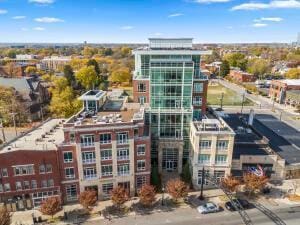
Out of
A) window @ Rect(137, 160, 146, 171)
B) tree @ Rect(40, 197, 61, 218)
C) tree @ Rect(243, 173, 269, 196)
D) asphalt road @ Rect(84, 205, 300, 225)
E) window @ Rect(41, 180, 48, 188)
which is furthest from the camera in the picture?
window @ Rect(137, 160, 146, 171)

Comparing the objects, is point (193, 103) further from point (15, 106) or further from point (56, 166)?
point (15, 106)

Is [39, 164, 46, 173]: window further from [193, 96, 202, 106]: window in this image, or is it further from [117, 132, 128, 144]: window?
[193, 96, 202, 106]: window

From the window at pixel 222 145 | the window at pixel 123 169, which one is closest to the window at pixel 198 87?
the window at pixel 222 145

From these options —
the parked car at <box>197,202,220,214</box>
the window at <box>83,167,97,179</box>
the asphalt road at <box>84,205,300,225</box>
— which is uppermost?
the window at <box>83,167,97,179</box>

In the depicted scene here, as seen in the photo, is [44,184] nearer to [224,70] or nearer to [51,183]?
A: [51,183]

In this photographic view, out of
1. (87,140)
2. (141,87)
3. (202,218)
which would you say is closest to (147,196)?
(202,218)

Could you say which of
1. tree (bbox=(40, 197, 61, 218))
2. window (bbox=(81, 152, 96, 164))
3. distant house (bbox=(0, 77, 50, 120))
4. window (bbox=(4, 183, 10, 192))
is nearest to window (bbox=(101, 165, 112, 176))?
window (bbox=(81, 152, 96, 164))
